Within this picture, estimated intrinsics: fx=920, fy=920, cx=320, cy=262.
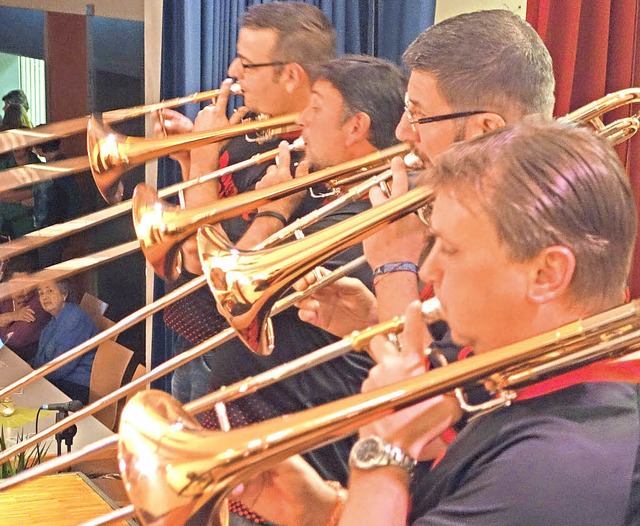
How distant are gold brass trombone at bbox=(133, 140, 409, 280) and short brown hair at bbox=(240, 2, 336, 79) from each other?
61 centimetres

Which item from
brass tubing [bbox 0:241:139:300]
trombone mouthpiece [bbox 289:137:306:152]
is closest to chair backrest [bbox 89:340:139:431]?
brass tubing [bbox 0:241:139:300]

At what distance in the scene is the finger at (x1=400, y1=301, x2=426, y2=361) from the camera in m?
1.01

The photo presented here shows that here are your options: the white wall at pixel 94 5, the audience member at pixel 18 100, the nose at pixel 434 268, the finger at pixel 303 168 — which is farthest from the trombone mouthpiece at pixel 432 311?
the audience member at pixel 18 100

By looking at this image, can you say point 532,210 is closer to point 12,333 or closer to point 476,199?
point 476,199

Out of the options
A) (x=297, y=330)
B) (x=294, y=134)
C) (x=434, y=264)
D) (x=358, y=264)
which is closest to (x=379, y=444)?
(x=434, y=264)

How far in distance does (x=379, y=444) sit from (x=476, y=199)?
272mm

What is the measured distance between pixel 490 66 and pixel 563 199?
1.91 ft

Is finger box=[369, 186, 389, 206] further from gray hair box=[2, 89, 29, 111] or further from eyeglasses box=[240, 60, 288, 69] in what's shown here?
gray hair box=[2, 89, 29, 111]

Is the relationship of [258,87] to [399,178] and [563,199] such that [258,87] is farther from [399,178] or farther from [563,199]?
[563,199]

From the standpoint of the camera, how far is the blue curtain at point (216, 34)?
2.74 meters

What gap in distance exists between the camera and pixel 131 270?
3465 mm

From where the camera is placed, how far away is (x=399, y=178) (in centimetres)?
142

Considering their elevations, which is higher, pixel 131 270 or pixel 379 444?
pixel 379 444

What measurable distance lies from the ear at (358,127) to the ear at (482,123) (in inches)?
15.7
